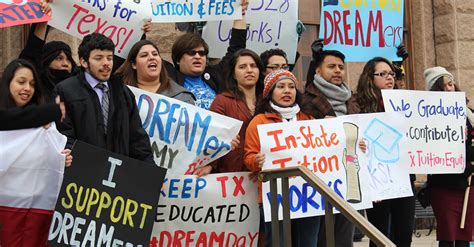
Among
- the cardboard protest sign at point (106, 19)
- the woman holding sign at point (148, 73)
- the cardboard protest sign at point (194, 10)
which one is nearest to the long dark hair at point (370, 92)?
the cardboard protest sign at point (194, 10)

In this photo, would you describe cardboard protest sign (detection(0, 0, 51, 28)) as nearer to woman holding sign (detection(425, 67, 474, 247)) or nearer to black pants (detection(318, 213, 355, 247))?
black pants (detection(318, 213, 355, 247))

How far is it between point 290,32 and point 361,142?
1464 mm

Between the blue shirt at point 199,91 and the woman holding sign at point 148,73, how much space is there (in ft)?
0.85

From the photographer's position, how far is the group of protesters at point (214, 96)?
15.7 feet

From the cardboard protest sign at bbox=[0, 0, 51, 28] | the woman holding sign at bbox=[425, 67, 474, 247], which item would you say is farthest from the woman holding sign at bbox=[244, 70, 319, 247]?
the woman holding sign at bbox=[425, 67, 474, 247]

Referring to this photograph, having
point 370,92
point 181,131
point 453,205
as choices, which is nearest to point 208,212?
point 181,131

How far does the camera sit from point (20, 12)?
5.35 m

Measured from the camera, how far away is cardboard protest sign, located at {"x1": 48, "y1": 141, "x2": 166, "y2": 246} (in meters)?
4.65

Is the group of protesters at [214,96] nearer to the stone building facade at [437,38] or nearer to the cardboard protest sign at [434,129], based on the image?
the cardboard protest sign at [434,129]

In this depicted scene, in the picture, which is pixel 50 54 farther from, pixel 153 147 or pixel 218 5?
pixel 218 5

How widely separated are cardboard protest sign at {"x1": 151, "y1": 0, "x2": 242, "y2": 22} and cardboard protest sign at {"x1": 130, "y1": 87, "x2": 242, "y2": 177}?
1142mm

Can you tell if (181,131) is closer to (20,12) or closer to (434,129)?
(20,12)

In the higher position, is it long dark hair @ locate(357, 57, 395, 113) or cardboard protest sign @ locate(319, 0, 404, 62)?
cardboard protest sign @ locate(319, 0, 404, 62)

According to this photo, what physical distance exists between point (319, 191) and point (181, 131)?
3.52 ft
